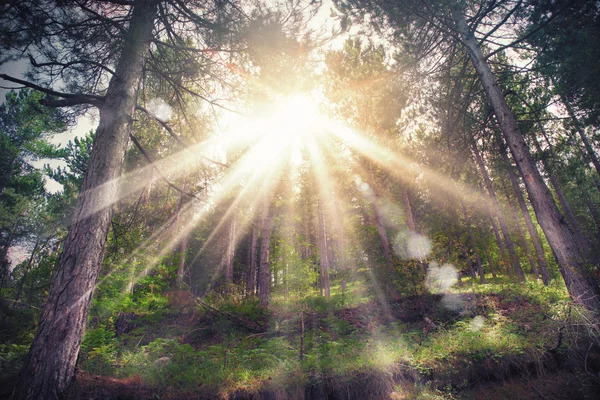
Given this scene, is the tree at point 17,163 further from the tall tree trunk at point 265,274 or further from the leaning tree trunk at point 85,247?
the leaning tree trunk at point 85,247

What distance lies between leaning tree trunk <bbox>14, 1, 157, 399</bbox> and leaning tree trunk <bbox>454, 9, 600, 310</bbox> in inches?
316

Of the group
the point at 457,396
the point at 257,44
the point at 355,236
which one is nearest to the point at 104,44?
the point at 257,44

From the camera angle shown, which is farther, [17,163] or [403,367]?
[17,163]

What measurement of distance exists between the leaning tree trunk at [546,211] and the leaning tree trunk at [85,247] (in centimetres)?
802

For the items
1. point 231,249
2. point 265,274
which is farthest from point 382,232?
point 231,249

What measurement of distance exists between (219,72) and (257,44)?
1.32 meters

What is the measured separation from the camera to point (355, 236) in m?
11.0

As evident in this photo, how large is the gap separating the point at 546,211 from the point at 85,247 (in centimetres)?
884

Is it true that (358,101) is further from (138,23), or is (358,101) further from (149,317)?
(149,317)

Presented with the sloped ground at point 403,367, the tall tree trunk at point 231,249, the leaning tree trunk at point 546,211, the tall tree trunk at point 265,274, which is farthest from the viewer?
the tall tree trunk at point 231,249

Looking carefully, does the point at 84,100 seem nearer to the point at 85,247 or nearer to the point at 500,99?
the point at 85,247

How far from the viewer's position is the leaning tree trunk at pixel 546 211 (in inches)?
201

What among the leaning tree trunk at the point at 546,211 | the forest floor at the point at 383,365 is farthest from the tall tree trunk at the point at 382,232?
the leaning tree trunk at the point at 546,211

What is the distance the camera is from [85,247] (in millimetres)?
3322
